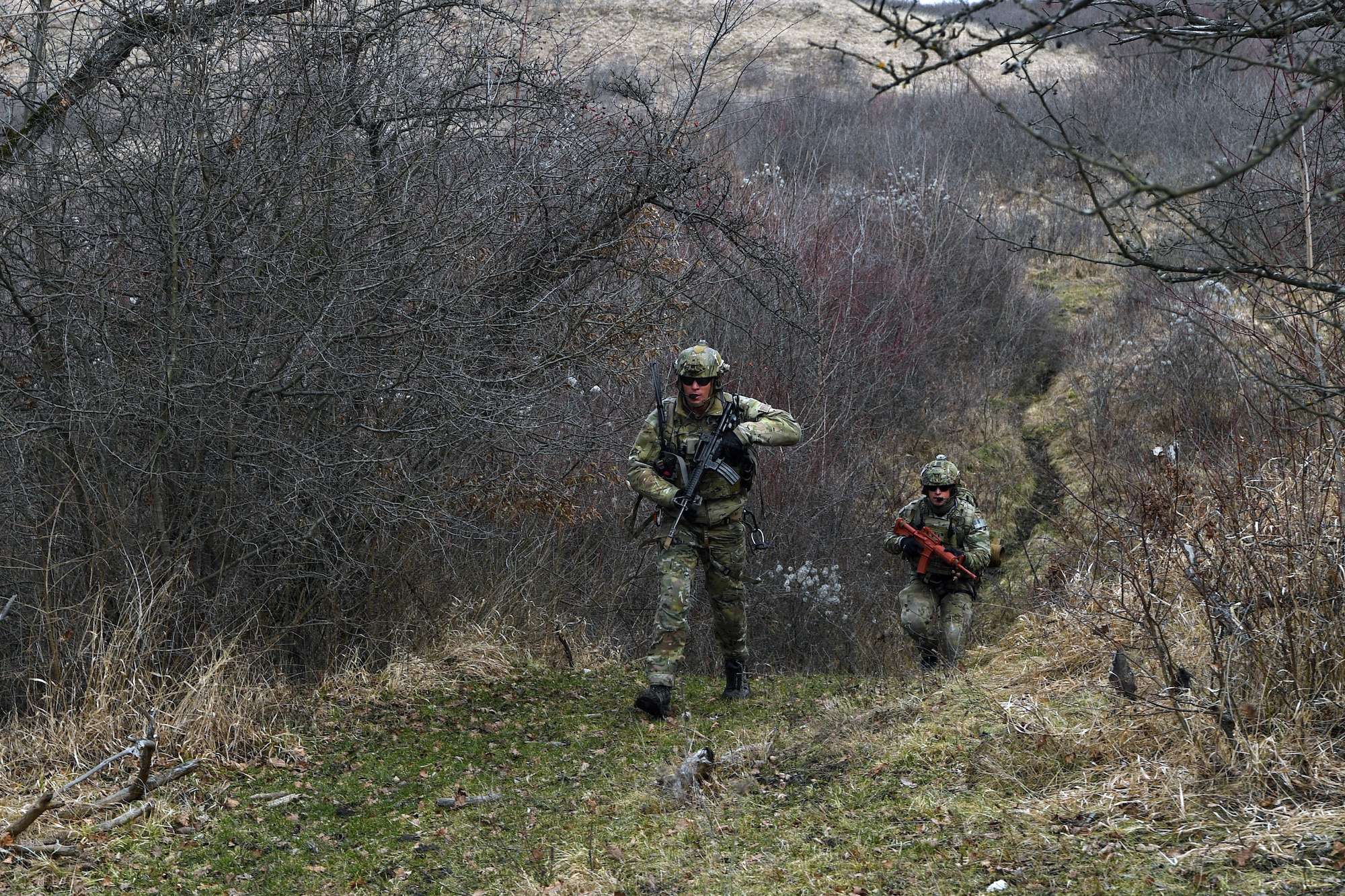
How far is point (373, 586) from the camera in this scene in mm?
7137

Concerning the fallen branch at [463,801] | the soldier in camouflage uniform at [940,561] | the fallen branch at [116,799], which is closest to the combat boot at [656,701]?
the fallen branch at [463,801]

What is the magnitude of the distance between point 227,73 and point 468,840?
4046 mm

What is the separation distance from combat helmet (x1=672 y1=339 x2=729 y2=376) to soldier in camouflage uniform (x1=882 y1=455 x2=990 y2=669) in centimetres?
203

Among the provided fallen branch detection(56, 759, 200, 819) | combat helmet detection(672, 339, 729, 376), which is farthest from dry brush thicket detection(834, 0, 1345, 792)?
fallen branch detection(56, 759, 200, 819)

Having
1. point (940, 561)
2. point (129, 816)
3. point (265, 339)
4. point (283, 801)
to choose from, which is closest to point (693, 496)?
point (940, 561)

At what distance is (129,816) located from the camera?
4609 millimetres

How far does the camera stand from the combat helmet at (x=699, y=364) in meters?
6.51

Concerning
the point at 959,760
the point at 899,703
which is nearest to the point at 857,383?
the point at 899,703

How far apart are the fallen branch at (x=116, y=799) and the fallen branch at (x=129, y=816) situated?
5 cm

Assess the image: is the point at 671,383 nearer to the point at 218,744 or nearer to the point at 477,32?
the point at 477,32

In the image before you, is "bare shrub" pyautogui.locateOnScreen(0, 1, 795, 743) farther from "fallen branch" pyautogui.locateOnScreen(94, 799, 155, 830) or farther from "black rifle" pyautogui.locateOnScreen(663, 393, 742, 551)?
"black rifle" pyautogui.locateOnScreen(663, 393, 742, 551)

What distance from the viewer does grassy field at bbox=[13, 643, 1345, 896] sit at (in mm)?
3863

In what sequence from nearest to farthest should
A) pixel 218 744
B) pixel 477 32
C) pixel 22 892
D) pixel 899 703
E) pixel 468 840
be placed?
pixel 22 892 < pixel 468 840 < pixel 218 744 < pixel 899 703 < pixel 477 32

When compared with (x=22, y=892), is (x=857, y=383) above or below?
above
